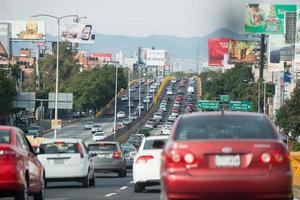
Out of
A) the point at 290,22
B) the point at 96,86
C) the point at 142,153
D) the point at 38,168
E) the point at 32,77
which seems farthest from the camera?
the point at 32,77

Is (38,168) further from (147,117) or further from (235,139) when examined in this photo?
(147,117)

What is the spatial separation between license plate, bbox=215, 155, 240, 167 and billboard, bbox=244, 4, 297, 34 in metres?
145

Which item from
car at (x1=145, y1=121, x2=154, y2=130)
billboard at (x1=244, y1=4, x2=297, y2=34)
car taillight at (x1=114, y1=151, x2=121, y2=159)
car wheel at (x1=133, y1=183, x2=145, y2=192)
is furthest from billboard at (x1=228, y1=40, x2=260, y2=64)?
car wheel at (x1=133, y1=183, x2=145, y2=192)

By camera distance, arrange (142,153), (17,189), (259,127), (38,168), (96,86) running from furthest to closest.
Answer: (96,86) < (142,153) < (38,168) < (17,189) < (259,127)

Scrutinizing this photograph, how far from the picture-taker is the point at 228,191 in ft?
50.5

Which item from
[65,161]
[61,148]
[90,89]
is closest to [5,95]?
[61,148]

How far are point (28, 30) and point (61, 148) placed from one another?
153 metres

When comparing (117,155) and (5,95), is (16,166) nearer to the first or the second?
(117,155)

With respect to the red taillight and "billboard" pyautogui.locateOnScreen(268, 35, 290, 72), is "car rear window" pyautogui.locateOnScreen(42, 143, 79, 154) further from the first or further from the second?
"billboard" pyautogui.locateOnScreen(268, 35, 290, 72)

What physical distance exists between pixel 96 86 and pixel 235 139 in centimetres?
14780

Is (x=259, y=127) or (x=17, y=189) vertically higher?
(x=259, y=127)

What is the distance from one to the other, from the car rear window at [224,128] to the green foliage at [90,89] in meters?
141

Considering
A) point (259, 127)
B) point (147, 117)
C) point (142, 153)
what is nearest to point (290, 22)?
point (147, 117)

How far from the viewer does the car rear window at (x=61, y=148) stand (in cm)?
3120
